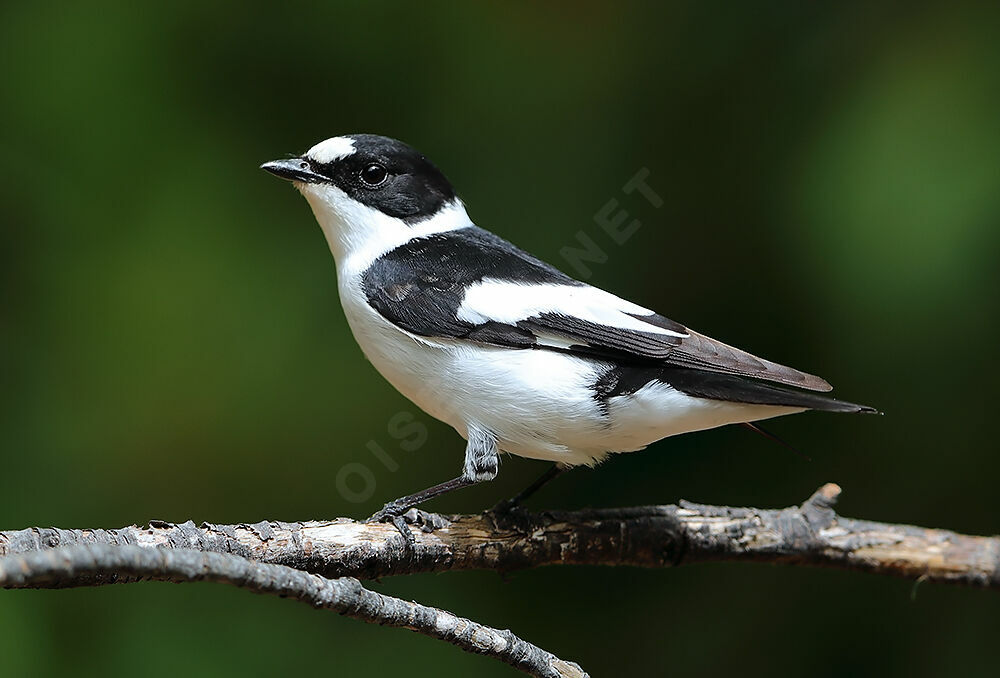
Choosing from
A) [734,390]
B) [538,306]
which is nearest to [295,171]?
[538,306]

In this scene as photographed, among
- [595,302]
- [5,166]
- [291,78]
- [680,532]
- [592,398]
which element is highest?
[291,78]

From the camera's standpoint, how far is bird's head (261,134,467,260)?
212 centimetres

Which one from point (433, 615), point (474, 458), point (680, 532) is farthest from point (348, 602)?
point (680, 532)

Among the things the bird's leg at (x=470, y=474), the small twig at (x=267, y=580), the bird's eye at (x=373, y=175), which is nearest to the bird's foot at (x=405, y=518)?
the bird's leg at (x=470, y=474)

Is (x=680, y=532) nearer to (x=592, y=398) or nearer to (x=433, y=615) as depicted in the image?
(x=592, y=398)

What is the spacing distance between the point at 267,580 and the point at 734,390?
1008 millimetres

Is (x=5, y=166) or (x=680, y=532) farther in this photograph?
(x=5, y=166)

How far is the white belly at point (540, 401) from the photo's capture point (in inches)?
72.6

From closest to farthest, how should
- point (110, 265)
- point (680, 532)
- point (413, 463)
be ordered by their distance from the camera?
1. point (680, 532)
2. point (110, 265)
3. point (413, 463)

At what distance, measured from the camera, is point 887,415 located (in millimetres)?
2643

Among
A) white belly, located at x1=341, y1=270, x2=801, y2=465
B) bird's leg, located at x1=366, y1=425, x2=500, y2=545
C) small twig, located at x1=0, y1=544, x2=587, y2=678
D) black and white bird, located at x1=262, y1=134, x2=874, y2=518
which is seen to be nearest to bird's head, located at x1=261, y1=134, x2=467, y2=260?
black and white bird, located at x1=262, y1=134, x2=874, y2=518

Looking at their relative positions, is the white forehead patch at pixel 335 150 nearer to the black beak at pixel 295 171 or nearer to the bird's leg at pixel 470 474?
the black beak at pixel 295 171

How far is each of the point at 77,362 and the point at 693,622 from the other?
1.84 m

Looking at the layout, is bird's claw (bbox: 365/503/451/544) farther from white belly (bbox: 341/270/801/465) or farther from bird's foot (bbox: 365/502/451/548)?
white belly (bbox: 341/270/801/465)
